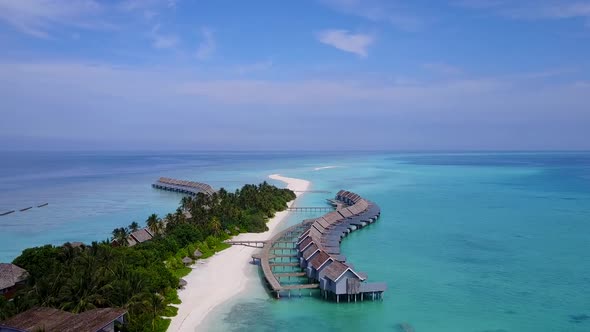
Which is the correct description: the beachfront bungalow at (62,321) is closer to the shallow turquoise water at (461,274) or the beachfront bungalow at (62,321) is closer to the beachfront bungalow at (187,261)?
the shallow turquoise water at (461,274)

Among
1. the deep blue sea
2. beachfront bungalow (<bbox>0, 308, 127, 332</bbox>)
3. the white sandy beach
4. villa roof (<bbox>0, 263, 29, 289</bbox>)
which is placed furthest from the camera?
villa roof (<bbox>0, 263, 29, 289</bbox>)

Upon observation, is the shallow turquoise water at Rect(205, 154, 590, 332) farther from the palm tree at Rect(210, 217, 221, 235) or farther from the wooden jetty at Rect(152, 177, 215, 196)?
the wooden jetty at Rect(152, 177, 215, 196)

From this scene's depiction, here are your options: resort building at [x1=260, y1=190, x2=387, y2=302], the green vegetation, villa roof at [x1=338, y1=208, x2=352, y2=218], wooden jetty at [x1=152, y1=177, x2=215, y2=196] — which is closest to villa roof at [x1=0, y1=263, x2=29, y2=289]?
the green vegetation

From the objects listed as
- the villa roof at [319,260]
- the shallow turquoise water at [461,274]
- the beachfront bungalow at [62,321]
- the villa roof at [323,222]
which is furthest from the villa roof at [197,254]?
the beachfront bungalow at [62,321]

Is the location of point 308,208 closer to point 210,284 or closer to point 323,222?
point 323,222

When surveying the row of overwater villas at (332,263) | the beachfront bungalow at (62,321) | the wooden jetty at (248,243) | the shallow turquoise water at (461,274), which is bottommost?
the shallow turquoise water at (461,274)

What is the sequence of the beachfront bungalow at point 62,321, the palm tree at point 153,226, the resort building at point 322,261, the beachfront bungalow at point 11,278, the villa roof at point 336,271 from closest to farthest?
the beachfront bungalow at point 62,321, the beachfront bungalow at point 11,278, the villa roof at point 336,271, the resort building at point 322,261, the palm tree at point 153,226
